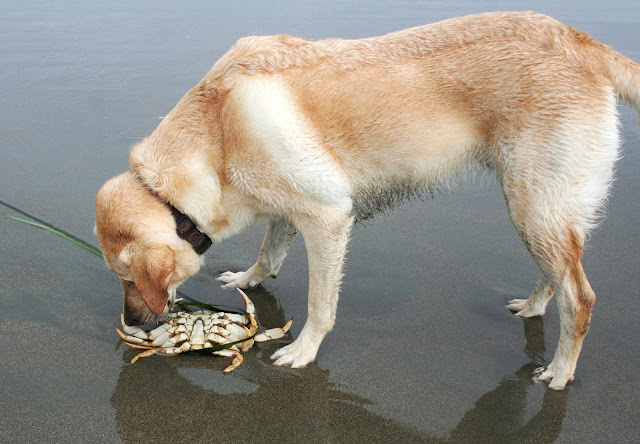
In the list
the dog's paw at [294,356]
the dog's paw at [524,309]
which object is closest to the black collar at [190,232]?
the dog's paw at [294,356]

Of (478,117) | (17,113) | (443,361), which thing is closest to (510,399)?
(443,361)

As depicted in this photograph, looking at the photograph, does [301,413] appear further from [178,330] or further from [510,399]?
[510,399]

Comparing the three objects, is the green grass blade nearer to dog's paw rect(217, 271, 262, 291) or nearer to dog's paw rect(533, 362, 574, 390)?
dog's paw rect(217, 271, 262, 291)

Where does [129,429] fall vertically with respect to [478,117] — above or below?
below

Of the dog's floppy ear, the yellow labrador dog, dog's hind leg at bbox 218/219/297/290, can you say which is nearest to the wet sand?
dog's hind leg at bbox 218/219/297/290

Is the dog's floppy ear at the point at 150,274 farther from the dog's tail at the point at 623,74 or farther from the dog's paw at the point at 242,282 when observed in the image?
the dog's tail at the point at 623,74

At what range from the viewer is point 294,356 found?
3.33 m

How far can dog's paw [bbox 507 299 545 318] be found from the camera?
367 centimetres

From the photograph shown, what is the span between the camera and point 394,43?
327 centimetres

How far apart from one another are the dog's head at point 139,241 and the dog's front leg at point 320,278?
741 millimetres

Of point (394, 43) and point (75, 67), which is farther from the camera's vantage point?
point (75, 67)

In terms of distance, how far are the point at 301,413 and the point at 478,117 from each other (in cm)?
183

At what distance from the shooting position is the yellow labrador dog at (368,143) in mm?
3031

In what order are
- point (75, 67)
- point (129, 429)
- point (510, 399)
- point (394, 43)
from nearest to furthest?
point (129, 429) < point (510, 399) < point (394, 43) < point (75, 67)
